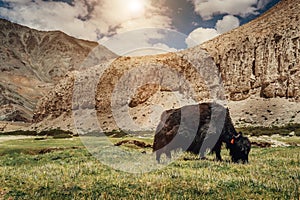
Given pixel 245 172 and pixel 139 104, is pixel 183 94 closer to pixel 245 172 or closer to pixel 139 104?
pixel 139 104

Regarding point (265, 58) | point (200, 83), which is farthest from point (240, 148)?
point (200, 83)

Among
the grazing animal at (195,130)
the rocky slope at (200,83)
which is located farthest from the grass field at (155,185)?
the rocky slope at (200,83)

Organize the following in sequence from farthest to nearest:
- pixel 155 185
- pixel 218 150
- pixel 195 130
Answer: pixel 195 130, pixel 218 150, pixel 155 185

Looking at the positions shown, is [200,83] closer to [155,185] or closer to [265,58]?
[265,58]

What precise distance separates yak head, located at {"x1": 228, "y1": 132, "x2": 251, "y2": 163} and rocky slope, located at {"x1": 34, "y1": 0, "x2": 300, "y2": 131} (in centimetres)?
7165

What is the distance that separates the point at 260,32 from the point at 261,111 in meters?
33.3

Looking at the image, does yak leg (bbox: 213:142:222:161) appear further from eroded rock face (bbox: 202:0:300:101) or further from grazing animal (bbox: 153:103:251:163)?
eroded rock face (bbox: 202:0:300:101)

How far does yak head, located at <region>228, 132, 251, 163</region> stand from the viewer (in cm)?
1808

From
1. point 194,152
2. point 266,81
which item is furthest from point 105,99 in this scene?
point 194,152

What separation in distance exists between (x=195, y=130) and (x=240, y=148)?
3717mm

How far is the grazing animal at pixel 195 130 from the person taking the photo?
20.4m

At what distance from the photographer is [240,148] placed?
1822 cm

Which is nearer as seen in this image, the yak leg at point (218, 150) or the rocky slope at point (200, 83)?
the yak leg at point (218, 150)

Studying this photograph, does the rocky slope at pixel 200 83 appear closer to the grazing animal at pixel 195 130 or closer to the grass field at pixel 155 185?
the grazing animal at pixel 195 130
